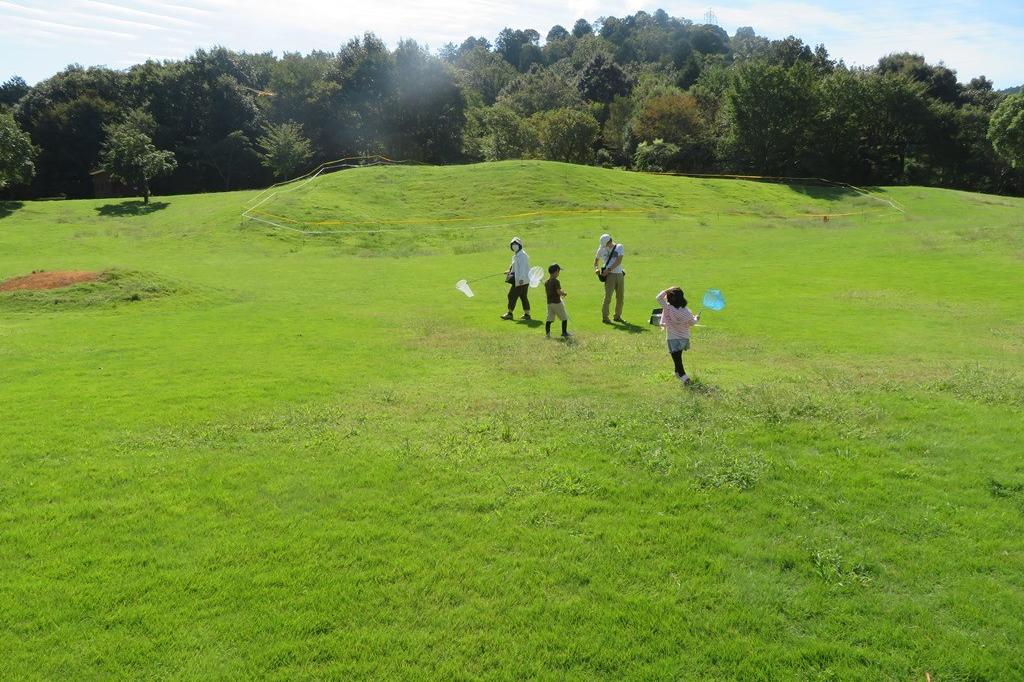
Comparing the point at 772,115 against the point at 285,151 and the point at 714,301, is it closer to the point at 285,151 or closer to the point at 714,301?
the point at 285,151

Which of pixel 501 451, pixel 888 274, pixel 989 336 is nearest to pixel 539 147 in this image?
pixel 888 274

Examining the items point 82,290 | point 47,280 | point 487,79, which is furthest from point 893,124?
point 47,280

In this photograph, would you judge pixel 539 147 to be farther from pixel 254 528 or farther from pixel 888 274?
pixel 254 528

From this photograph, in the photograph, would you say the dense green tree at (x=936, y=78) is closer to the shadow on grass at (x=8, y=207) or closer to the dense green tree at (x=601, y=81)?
the dense green tree at (x=601, y=81)

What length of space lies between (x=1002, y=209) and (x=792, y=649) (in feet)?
178

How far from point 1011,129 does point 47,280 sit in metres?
63.4

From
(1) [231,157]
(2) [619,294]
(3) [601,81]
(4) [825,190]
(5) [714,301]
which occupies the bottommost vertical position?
(2) [619,294]

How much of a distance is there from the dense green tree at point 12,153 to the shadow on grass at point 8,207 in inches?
54.7

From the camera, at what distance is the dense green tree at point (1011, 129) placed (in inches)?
2095

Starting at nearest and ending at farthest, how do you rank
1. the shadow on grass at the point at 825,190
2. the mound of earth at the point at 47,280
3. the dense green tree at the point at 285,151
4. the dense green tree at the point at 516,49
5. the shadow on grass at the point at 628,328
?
1. the shadow on grass at the point at 628,328
2. the mound of earth at the point at 47,280
3. the shadow on grass at the point at 825,190
4. the dense green tree at the point at 285,151
5. the dense green tree at the point at 516,49

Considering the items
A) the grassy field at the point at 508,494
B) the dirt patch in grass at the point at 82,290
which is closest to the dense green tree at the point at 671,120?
the grassy field at the point at 508,494

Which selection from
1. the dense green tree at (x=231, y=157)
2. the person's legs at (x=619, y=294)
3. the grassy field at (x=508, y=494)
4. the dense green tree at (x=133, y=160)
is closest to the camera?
the grassy field at (x=508, y=494)

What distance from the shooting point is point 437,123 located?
247ft

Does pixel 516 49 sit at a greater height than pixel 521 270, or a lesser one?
greater
